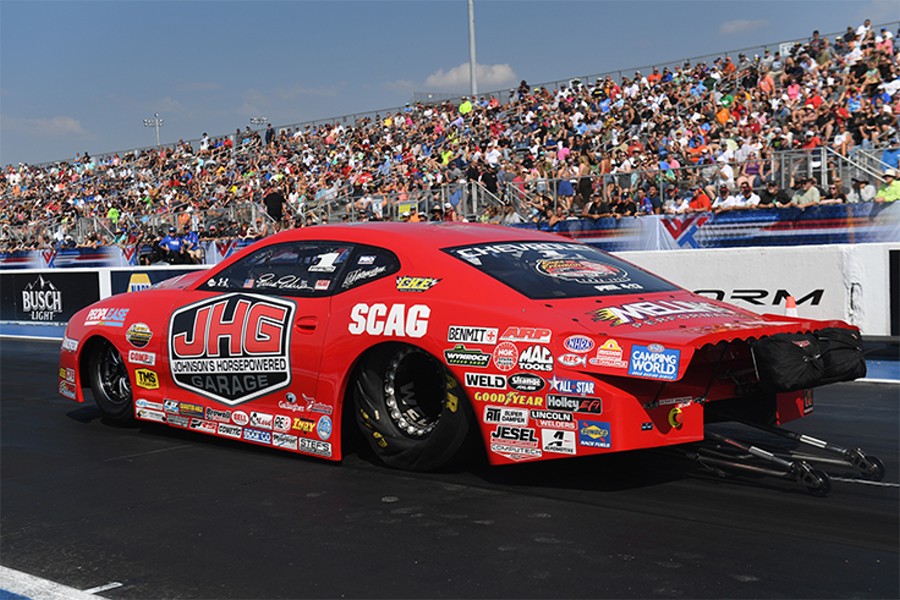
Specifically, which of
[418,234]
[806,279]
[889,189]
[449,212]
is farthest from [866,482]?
[449,212]

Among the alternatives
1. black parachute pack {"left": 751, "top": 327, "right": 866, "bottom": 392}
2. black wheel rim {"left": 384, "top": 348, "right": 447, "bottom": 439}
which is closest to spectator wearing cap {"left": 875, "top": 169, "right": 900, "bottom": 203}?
black parachute pack {"left": 751, "top": 327, "right": 866, "bottom": 392}

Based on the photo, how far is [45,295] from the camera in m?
17.8

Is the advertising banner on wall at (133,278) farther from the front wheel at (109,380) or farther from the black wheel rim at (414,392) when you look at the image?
the black wheel rim at (414,392)

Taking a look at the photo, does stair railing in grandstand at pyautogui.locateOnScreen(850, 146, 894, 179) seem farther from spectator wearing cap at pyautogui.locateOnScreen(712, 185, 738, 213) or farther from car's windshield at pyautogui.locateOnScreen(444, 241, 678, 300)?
car's windshield at pyautogui.locateOnScreen(444, 241, 678, 300)

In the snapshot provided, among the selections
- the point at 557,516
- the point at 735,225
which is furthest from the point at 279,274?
the point at 735,225

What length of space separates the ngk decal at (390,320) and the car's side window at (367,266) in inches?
8.0

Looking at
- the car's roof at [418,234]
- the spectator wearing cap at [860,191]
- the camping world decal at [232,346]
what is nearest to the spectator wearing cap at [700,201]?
the spectator wearing cap at [860,191]

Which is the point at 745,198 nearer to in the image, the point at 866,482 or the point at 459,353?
the point at 866,482

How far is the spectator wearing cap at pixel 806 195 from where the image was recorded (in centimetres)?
1517

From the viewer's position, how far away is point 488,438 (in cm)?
489

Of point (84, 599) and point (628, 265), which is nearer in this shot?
point (84, 599)

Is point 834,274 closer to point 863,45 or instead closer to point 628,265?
point 628,265

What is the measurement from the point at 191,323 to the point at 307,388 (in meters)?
1.17

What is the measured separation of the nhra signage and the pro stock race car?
1081 centimetres
